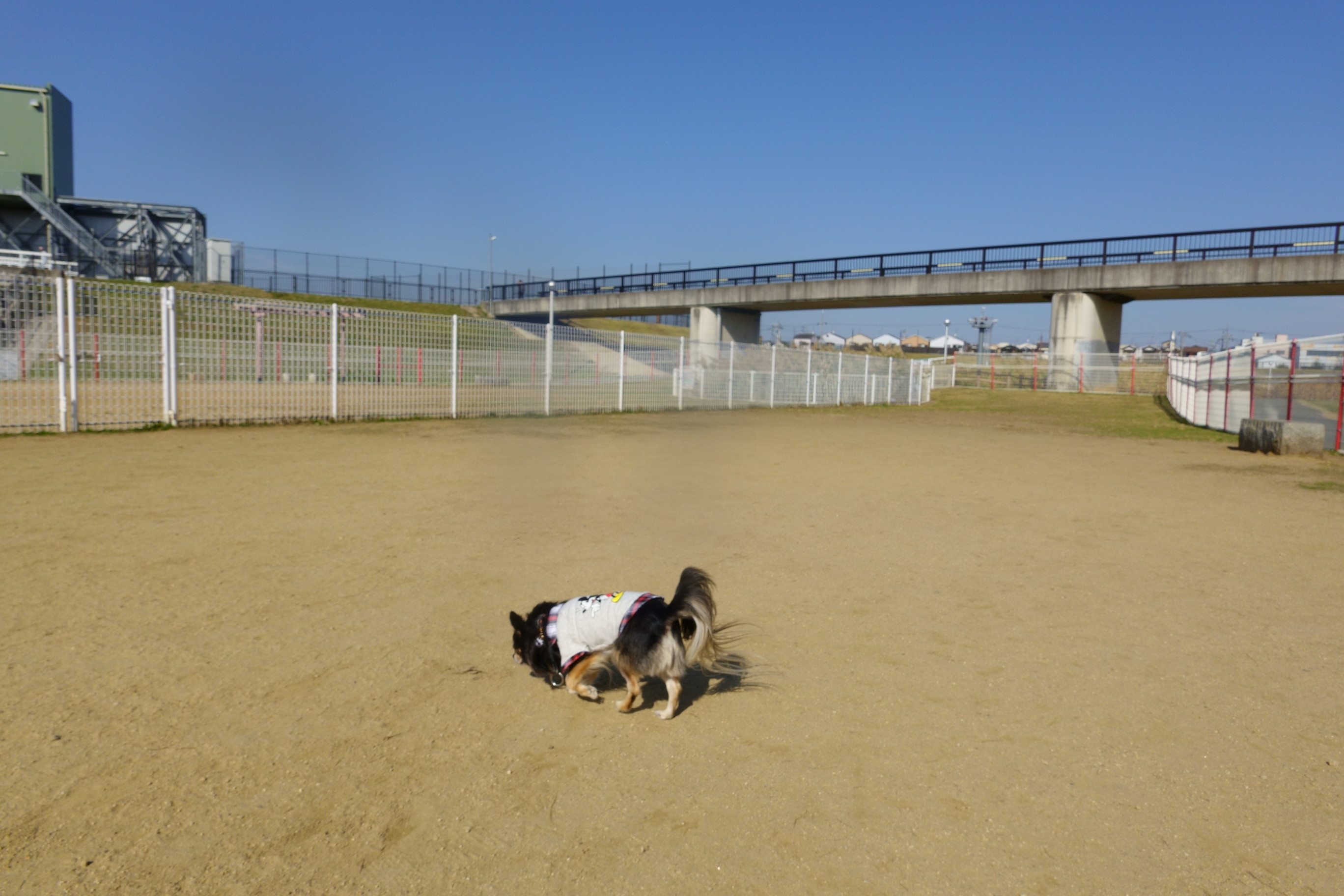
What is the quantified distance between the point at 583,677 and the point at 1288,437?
13769 millimetres

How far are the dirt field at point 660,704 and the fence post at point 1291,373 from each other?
32.7ft

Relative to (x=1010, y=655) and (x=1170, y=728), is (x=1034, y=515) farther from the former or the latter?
(x=1170, y=728)

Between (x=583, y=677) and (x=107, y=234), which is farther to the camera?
(x=107, y=234)

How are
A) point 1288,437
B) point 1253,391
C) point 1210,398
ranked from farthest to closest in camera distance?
1. point 1210,398
2. point 1253,391
3. point 1288,437

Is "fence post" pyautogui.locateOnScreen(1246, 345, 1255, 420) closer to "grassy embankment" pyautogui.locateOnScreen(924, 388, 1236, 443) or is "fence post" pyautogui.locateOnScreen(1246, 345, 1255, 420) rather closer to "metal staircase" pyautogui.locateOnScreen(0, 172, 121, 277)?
"grassy embankment" pyautogui.locateOnScreen(924, 388, 1236, 443)

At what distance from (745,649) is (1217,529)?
17.2 ft

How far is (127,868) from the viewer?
1947 millimetres

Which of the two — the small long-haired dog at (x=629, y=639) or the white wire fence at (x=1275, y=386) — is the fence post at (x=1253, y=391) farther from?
the small long-haired dog at (x=629, y=639)

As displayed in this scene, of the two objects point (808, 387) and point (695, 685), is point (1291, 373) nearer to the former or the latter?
point (808, 387)

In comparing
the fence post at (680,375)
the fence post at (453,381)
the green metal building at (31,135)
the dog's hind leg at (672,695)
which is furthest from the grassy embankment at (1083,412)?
the green metal building at (31,135)

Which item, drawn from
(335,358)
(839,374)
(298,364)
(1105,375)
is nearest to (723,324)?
(839,374)

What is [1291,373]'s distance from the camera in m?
14.6

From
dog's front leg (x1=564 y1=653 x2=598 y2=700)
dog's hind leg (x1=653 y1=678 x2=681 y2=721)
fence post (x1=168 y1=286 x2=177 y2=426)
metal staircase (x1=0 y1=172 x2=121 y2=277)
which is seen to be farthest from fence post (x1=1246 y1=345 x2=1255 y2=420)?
metal staircase (x1=0 y1=172 x2=121 y2=277)

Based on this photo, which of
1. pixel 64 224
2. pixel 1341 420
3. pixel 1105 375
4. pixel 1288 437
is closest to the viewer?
pixel 1288 437
